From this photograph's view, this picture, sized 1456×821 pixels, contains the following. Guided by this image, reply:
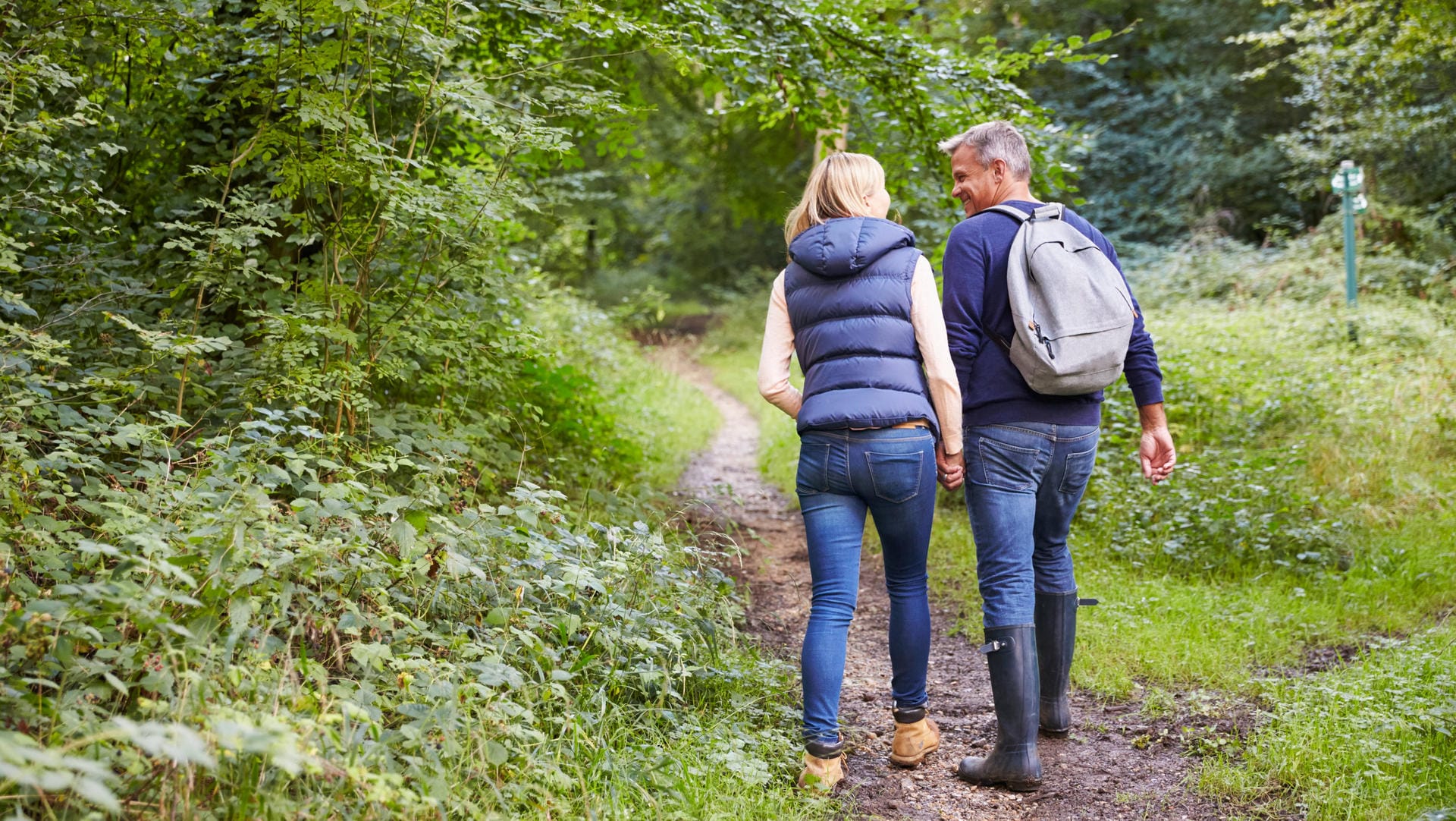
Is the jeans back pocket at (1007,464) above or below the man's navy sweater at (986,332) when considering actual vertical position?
below

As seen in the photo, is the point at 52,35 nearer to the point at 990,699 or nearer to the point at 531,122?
the point at 531,122

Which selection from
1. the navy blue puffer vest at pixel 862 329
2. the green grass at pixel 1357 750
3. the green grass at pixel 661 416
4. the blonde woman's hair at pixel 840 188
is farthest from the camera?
the green grass at pixel 661 416

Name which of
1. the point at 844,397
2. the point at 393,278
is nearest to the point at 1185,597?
the point at 844,397

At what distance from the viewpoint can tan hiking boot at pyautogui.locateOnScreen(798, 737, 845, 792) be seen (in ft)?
9.84

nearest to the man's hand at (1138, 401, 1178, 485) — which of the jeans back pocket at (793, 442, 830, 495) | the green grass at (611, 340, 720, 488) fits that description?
the jeans back pocket at (793, 442, 830, 495)

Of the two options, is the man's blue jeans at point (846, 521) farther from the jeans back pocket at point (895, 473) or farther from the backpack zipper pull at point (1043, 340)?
the backpack zipper pull at point (1043, 340)

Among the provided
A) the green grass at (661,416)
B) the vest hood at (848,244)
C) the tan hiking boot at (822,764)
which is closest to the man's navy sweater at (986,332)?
the vest hood at (848,244)

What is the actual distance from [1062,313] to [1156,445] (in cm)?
74

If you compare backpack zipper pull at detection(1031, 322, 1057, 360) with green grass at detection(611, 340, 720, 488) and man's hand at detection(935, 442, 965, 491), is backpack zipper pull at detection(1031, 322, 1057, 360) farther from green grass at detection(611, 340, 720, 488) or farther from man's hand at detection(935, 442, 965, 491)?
green grass at detection(611, 340, 720, 488)

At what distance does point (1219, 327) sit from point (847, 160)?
870 cm

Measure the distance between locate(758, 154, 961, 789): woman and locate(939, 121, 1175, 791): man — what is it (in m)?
0.13

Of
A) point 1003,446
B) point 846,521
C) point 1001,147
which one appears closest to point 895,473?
point 846,521

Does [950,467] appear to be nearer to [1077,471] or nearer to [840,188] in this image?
[1077,471]

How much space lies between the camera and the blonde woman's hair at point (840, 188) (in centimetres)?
312
